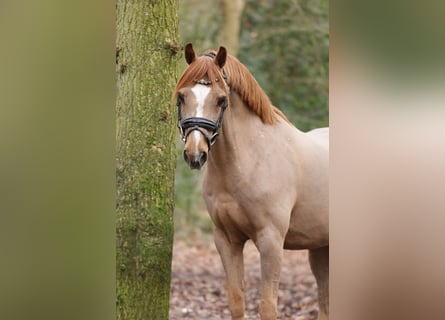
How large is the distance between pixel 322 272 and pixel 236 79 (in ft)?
4.73

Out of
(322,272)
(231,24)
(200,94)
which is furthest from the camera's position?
(231,24)

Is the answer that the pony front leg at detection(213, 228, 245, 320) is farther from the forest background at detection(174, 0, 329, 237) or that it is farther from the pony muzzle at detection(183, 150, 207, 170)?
the forest background at detection(174, 0, 329, 237)

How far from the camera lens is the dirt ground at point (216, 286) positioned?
506 centimetres

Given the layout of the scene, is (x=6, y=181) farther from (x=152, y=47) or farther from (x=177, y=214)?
(x=177, y=214)

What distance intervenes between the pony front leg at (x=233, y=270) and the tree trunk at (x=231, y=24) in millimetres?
3606

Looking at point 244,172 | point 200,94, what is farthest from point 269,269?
point 200,94

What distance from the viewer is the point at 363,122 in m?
2.17

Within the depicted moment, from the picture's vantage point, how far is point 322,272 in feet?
13.1

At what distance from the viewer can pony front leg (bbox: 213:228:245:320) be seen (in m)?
3.30

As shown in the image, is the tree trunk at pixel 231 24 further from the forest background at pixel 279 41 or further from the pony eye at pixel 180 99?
the pony eye at pixel 180 99

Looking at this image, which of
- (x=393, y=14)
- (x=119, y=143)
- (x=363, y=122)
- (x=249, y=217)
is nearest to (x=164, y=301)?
(x=249, y=217)

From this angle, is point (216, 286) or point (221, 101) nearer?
point (221, 101)

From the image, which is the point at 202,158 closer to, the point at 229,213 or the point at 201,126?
the point at 201,126

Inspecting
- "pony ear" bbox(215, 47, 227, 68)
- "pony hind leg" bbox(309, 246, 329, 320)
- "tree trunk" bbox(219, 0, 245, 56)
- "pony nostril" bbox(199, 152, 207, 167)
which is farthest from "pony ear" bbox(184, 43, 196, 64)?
"tree trunk" bbox(219, 0, 245, 56)
